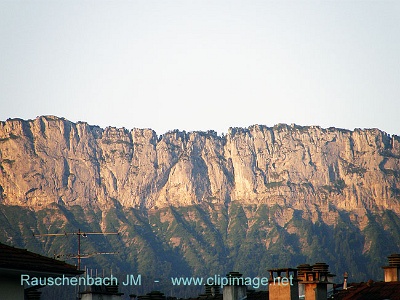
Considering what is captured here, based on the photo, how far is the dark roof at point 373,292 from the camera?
47.6 metres

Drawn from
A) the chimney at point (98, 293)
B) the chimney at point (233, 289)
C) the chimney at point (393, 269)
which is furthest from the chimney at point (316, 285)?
the chimney at point (393, 269)

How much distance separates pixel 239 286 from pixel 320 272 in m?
8.81

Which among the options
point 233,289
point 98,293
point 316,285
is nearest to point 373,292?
point 233,289

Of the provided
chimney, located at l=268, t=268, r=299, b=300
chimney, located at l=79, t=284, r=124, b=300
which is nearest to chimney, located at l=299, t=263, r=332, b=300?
chimney, located at l=268, t=268, r=299, b=300

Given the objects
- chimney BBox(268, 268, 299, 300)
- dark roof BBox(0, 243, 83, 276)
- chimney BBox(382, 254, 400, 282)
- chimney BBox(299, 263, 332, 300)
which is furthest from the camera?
chimney BBox(382, 254, 400, 282)

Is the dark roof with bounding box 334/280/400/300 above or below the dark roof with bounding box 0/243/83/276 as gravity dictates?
below

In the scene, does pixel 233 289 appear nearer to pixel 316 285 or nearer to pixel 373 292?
pixel 373 292

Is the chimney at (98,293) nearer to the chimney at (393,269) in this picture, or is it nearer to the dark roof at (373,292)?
the dark roof at (373,292)

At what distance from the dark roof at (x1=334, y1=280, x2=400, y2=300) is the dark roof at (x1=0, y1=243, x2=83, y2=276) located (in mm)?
22078

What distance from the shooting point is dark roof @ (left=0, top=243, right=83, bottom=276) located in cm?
2578

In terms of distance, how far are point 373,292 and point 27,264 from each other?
25883mm

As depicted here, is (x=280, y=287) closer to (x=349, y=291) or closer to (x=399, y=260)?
(x=349, y=291)

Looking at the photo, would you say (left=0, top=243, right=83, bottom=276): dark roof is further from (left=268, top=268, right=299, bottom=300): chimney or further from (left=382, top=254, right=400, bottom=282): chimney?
(left=382, top=254, right=400, bottom=282): chimney

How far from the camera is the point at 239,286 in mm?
48750
